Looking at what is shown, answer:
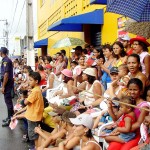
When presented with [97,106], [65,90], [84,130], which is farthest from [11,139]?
[84,130]

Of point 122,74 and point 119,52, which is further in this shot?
point 119,52

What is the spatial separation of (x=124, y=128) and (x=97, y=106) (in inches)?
72.1

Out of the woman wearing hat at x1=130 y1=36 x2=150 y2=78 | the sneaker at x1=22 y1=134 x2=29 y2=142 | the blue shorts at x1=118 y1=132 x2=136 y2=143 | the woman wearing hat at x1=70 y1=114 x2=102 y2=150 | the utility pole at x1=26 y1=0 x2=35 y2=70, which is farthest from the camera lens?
the utility pole at x1=26 y1=0 x2=35 y2=70

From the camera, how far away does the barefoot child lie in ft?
15.2

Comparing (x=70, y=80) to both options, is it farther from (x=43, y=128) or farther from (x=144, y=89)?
(x=144, y=89)

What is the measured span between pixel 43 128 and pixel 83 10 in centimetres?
880

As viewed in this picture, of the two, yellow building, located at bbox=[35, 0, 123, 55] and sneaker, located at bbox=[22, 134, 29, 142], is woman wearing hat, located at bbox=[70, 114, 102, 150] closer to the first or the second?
sneaker, located at bbox=[22, 134, 29, 142]

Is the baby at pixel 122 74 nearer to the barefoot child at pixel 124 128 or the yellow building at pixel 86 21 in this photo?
the barefoot child at pixel 124 128

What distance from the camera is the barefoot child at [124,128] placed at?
4.64m

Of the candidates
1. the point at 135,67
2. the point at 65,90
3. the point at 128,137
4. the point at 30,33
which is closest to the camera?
the point at 128,137

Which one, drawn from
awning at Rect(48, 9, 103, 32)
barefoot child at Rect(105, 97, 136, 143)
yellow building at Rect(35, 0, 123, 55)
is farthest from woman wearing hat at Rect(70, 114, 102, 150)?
awning at Rect(48, 9, 103, 32)

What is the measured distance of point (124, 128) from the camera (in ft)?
15.3

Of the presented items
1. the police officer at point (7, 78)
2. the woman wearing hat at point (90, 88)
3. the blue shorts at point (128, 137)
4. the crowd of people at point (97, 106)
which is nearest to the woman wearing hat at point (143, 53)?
the crowd of people at point (97, 106)

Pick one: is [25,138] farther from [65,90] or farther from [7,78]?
[7,78]
